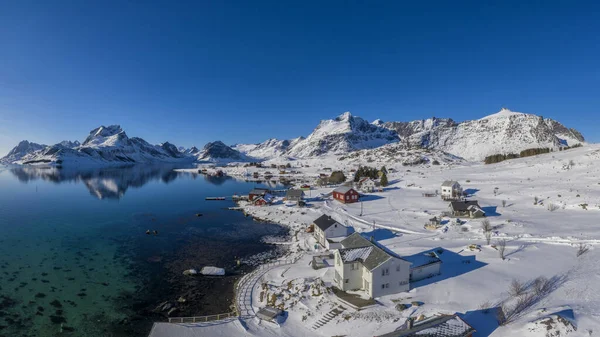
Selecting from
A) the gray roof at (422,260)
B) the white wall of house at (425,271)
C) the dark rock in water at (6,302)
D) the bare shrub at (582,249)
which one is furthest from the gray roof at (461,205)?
the dark rock in water at (6,302)

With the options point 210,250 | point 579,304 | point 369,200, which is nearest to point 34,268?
point 210,250

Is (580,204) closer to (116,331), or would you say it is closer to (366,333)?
(366,333)

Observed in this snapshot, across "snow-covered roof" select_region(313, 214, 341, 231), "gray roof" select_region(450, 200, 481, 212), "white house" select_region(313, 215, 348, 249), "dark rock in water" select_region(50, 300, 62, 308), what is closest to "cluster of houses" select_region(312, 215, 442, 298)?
"white house" select_region(313, 215, 348, 249)

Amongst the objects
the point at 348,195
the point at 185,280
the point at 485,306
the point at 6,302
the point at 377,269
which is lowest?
the point at 185,280

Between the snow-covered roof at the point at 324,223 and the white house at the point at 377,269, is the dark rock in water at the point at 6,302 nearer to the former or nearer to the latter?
the white house at the point at 377,269

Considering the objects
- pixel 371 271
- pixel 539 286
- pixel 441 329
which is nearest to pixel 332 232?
pixel 371 271

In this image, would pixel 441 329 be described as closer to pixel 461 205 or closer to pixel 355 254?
pixel 355 254
